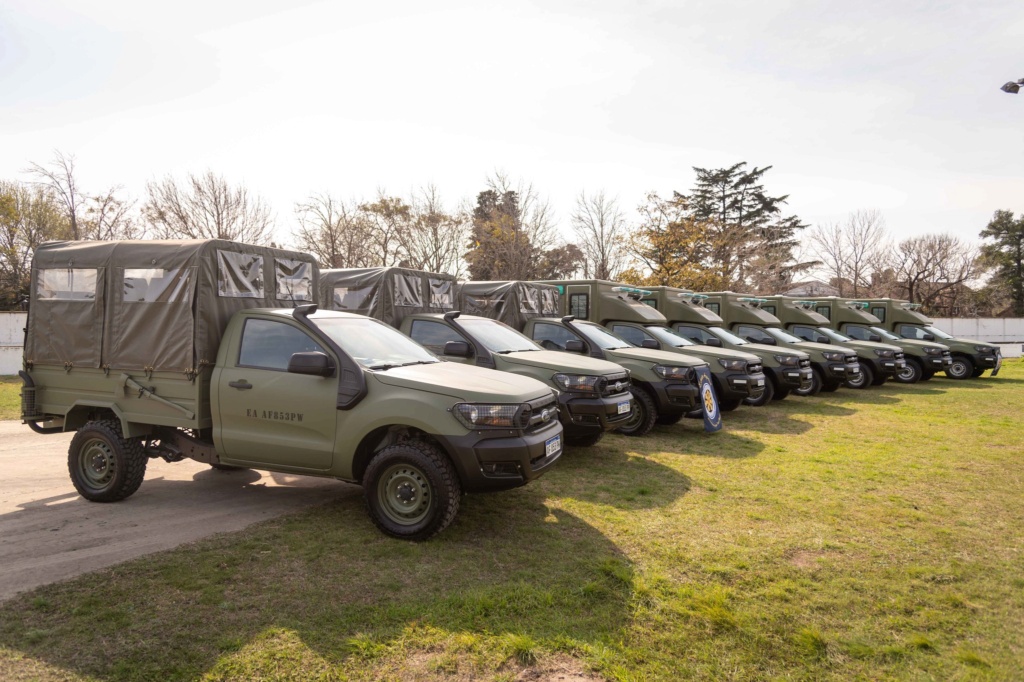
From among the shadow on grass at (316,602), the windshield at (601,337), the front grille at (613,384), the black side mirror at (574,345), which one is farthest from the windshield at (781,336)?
the shadow on grass at (316,602)

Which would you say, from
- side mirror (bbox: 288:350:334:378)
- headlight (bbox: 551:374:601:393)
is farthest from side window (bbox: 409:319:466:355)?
side mirror (bbox: 288:350:334:378)

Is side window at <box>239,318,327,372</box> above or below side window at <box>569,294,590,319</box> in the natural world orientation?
below

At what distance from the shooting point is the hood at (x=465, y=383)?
5.06m

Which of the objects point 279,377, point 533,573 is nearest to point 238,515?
point 279,377

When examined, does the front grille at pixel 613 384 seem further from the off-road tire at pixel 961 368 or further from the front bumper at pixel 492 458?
the off-road tire at pixel 961 368

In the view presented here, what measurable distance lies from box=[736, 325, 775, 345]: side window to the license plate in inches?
439

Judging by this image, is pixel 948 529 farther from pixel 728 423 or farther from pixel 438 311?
pixel 438 311

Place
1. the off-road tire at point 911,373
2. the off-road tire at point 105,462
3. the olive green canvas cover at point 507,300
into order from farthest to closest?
the off-road tire at point 911,373, the olive green canvas cover at point 507,300, the off-road tire at point 105,462

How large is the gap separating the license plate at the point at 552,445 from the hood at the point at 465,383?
0.40m

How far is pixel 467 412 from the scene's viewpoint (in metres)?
4.99

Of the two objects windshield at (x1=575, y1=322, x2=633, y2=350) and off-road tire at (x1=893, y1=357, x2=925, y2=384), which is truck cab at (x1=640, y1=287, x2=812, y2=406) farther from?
off-road tire at (x1=893, y1=357, x2=925, y2=384)

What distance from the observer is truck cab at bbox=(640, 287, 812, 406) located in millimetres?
13266

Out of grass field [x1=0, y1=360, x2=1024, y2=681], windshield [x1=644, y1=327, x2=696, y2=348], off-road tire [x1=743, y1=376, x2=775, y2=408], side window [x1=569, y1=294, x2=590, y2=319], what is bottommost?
grass field [x1=0, y1=360, x2=1024, y2=681]

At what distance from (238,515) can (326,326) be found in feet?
6.32
